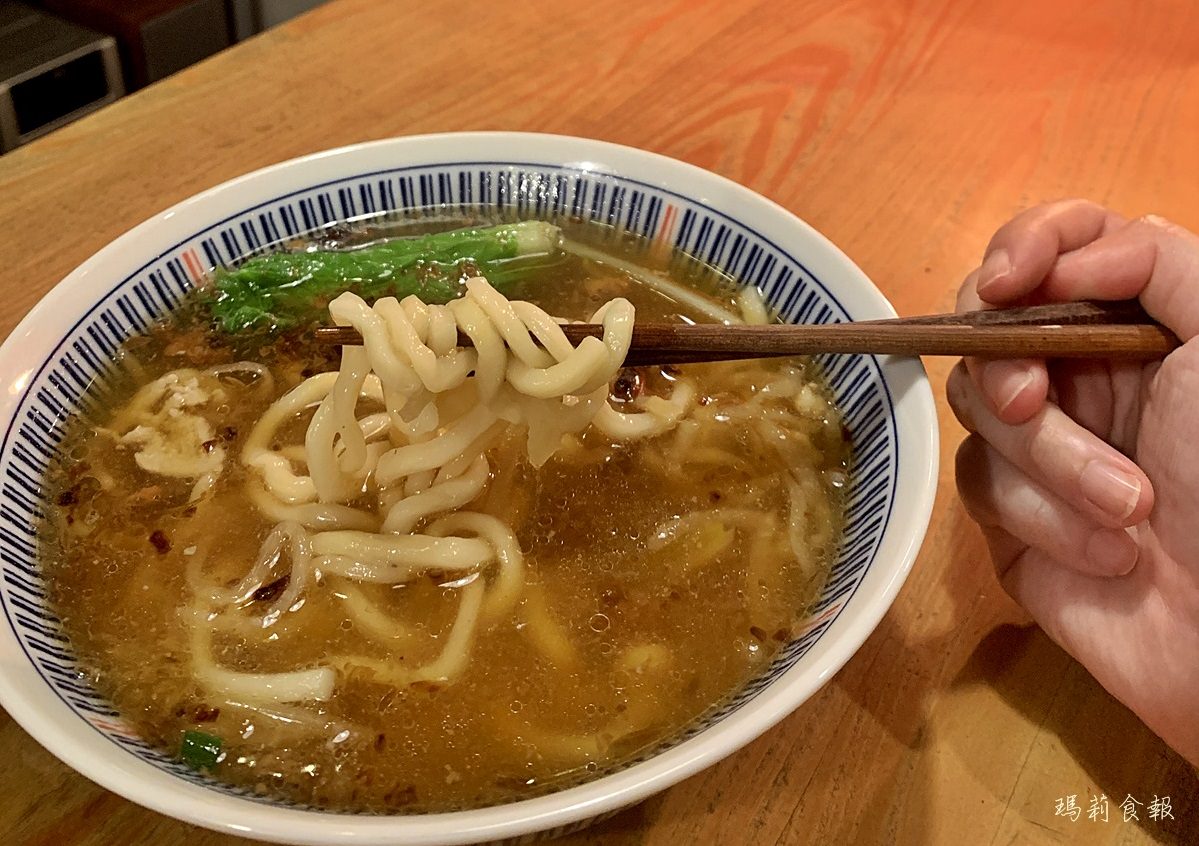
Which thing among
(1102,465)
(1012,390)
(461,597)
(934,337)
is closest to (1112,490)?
(1102,465)

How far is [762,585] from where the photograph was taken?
1.23m

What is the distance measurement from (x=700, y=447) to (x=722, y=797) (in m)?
0.53

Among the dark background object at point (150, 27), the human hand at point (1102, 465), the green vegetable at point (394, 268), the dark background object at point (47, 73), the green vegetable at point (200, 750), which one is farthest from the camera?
the dark background object at point (150, 27)

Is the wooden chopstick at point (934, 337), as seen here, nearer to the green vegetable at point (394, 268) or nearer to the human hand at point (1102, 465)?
the human hand at point (1102, 465)

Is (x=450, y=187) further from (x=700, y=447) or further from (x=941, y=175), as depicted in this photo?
(x=941, y=175)

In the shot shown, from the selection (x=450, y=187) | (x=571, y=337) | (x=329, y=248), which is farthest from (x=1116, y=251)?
(x=329, y=248)

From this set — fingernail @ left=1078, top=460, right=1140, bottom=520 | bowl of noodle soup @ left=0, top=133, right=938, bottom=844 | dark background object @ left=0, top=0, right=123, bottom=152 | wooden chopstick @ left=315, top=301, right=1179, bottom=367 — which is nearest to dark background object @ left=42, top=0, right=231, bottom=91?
dark background object @ left=0, top=0, right=123, bottom=152

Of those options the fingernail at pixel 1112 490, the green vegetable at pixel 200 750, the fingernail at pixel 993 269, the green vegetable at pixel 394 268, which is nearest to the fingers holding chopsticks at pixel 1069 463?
the fingernail at pixel 1112 490

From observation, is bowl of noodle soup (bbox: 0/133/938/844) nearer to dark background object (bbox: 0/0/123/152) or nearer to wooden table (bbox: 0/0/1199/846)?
wooden table (bbox: 0/0/1199/846)

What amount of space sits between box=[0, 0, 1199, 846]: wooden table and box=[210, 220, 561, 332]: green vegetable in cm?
42

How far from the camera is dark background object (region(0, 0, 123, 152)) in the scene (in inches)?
114

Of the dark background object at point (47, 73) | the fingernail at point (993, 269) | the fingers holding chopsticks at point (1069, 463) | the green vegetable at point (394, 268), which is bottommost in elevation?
the dark background object at point (47, 73)

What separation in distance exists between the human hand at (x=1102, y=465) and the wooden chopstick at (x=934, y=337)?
→ 38 millimetres

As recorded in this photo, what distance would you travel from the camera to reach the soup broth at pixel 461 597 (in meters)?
1.07
